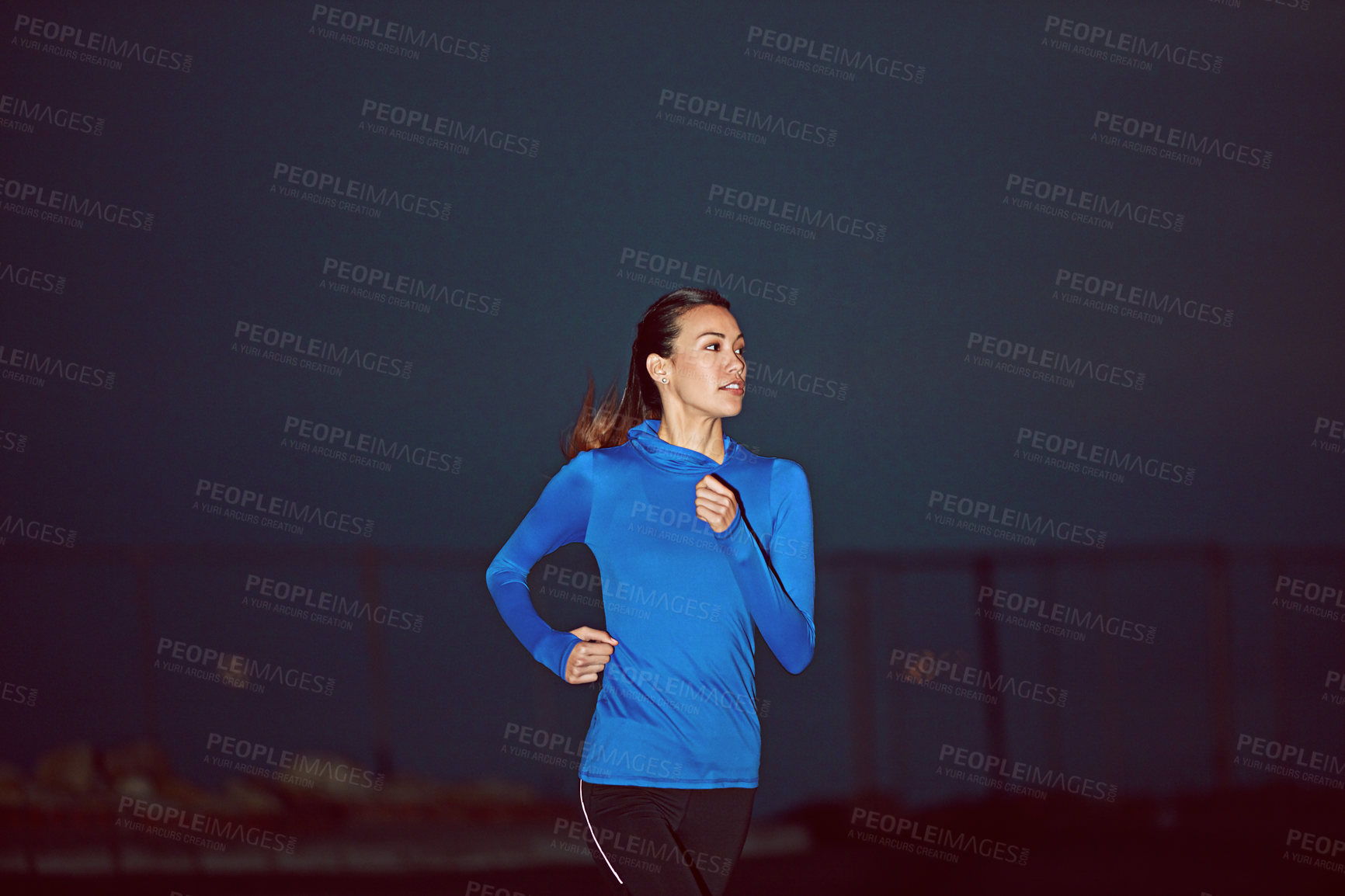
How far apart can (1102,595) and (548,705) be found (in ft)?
13.8

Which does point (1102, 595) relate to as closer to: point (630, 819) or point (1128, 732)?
point (1128, 732)

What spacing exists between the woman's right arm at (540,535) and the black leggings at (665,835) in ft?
1.46

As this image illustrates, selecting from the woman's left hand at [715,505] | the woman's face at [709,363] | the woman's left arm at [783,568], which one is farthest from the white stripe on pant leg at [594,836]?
the woman's face at [709,363]

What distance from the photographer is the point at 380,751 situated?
24.4ft

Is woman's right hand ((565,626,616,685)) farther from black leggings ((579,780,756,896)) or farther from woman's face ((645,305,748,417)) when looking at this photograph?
woman's face ((645,305,748,417))

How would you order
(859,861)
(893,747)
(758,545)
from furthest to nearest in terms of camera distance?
(893,747) < (859,861) < (758,545)

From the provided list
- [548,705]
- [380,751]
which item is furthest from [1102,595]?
[380,751]

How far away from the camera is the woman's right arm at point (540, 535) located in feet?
9.58

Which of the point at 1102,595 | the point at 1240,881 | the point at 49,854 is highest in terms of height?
the point at 1102,595

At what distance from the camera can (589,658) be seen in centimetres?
256
